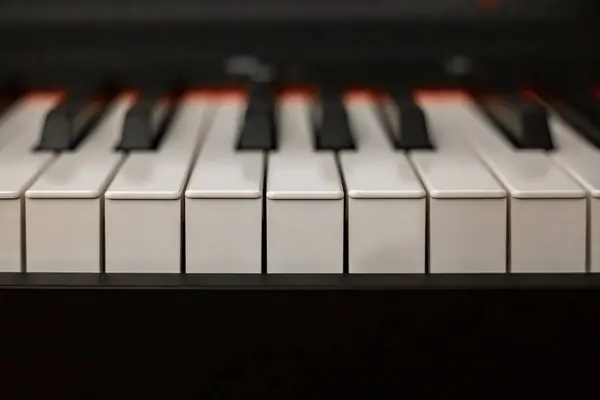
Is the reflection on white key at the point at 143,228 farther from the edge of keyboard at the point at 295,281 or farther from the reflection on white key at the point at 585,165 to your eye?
the reflection on white key at the point at 585,165

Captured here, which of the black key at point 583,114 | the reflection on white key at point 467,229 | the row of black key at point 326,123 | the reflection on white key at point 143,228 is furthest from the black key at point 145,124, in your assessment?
the black key at point 583,114

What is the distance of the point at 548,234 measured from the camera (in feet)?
2.25

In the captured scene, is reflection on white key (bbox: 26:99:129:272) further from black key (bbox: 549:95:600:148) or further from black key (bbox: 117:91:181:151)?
black key (bbox: 549:95:600:148)

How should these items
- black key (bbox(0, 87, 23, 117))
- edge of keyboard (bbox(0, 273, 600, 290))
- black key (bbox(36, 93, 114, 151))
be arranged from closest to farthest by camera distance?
edge of keyboard (bbox(0, 273, 600, 290)) → black key (bbox(36, 93, 114, 151)) → black key (bbox(0, 87, 23, 117))

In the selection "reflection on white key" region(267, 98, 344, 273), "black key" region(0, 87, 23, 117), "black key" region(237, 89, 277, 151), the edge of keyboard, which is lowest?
the edge of keyboard

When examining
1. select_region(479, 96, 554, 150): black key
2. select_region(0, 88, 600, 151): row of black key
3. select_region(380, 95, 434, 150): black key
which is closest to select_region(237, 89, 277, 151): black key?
select_region(0, 88, 600, 151): row of black key

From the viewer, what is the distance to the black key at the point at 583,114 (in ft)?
2.86

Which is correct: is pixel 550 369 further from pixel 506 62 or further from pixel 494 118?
pixel 506 62

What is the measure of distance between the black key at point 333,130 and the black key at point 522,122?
5.5 inches

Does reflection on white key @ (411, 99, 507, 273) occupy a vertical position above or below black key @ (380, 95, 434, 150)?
below

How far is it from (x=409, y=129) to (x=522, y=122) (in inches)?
3.8

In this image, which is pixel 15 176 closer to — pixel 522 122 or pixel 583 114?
pixel 522 122

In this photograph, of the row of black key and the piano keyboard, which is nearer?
the piano keyboard

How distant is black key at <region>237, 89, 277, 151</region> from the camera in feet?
2.71
